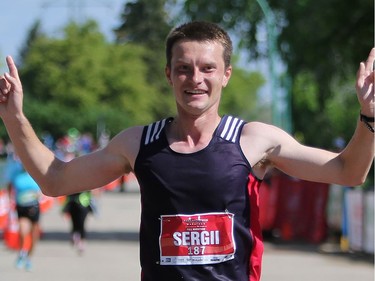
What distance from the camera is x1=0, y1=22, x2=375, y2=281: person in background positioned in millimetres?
4000

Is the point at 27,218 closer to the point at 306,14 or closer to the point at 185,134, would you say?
the point at 306,14

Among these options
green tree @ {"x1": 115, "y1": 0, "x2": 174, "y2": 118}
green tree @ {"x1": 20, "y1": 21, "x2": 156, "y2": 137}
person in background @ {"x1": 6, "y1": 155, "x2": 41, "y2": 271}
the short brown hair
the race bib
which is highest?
the short brown hair

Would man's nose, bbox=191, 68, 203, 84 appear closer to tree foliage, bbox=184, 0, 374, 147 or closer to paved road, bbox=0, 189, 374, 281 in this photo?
paved road, bbox=0, 189, 374, 281

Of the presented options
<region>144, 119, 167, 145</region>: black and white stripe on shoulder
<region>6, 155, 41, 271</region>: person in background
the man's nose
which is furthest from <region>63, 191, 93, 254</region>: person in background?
the man's nose

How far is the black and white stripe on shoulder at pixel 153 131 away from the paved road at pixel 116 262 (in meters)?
9.76

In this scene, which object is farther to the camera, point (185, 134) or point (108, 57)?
point (108, 57)

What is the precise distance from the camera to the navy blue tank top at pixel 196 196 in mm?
4000

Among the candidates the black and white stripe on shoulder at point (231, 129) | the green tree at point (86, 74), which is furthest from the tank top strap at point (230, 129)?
the green tree at point (86, 74)

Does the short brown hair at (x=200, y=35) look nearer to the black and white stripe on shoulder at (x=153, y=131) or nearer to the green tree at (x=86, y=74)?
the black and white stripe on shoulder at (x=153, y=131)

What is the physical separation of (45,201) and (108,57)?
46.1 meters

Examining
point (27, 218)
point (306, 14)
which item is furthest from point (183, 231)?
point (306, 14)

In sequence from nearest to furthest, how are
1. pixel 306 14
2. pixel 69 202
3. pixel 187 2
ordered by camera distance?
pixel 69 202 < pixel 306 14 < pixel 187 2

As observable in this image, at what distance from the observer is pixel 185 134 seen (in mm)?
4133

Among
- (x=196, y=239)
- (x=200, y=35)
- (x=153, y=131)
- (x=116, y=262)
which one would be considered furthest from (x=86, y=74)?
(x=196, y=239)
